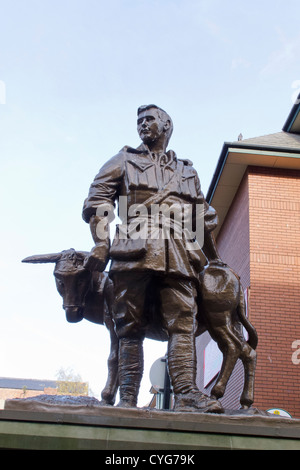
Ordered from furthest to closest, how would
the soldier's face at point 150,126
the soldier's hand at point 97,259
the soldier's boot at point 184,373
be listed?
the soldier's face at point 150,126, the soldier's hand at point 97,259, the soldier's boot at point 184,373

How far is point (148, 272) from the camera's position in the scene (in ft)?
14.1

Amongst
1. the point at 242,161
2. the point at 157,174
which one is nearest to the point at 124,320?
the point at 157,174

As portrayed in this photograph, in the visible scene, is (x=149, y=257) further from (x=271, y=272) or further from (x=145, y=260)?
(x=271, y=272)

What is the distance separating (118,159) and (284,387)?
7815 mm

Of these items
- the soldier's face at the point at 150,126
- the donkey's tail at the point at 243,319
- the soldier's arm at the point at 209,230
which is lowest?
the donkey's tail at the point at 243,319

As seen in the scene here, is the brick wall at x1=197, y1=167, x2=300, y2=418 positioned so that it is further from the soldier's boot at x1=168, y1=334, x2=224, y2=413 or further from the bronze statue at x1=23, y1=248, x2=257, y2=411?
the soldier's boot at x1=168, y1=334, x2=224, y2=413

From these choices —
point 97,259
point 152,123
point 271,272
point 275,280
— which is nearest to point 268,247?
point 271,272

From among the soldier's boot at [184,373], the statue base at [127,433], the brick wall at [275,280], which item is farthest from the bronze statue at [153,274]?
the brick wall at [275,280]

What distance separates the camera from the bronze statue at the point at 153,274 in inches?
170

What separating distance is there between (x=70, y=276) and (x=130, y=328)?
712 millimetres

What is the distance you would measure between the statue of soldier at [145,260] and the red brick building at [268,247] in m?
7.09

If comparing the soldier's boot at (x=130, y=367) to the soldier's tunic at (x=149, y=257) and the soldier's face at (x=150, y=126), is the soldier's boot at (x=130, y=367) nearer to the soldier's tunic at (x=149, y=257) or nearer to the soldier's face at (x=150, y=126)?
the soldier's tunic at (x=149, y=257)

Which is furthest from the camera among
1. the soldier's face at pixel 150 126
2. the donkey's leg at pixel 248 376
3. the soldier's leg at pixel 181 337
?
the soldier's face at pixel 150 126
